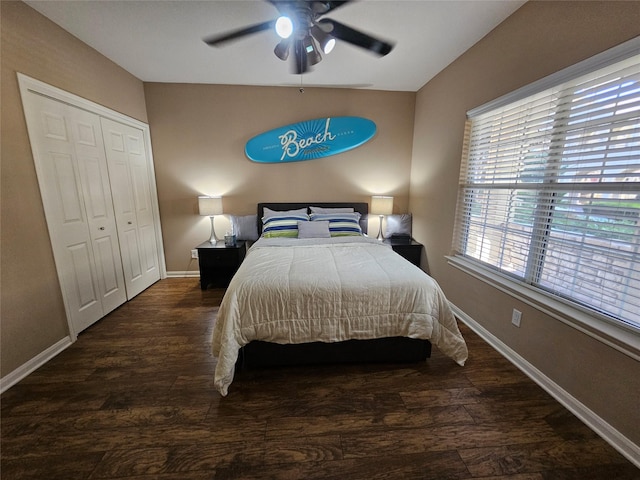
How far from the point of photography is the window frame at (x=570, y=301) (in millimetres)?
1327

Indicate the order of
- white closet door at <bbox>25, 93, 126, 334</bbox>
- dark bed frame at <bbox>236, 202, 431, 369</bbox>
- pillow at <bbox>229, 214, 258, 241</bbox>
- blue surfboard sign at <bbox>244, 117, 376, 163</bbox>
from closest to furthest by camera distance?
dark bed frame at <bbox>236, 202, 431, 369</bbox> < white closet door at <bbox>25, 93, 126, 334</bbox> < blue surfboard sign at <bbox>244, 117, 376, 163</bbox> < pillow at <bbox>229, 214, 258, 241</bbox>

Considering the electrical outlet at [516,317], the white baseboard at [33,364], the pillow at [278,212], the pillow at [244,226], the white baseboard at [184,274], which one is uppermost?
the pillow at [278,212]

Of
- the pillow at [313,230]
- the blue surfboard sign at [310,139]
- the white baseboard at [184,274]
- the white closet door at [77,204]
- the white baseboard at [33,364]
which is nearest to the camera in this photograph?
the white baseboard at [33,364]

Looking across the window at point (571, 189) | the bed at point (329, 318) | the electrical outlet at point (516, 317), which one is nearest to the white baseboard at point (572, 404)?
the electrical outlet at point (516, 317)

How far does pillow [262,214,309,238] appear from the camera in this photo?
3.26 metres

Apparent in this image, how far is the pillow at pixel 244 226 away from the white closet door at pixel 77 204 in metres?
1.35

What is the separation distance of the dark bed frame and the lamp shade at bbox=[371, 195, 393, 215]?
6.53 feet

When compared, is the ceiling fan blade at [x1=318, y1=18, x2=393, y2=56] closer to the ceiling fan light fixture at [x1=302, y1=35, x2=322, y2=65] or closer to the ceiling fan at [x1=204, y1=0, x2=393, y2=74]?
the ceiling fan at [x1=204, y1=0, x2=393, y2=74]

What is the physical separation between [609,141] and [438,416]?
6.07 feet

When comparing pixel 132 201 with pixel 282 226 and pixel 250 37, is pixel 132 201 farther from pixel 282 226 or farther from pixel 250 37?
pixel 250 37

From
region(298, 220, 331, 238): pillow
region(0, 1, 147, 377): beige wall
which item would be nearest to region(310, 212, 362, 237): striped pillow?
region(298, 220, 331, 238): pillow

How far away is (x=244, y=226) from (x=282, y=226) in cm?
73

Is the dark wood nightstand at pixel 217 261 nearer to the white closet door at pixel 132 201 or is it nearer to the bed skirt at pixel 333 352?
the white closet door at pixel 132 201

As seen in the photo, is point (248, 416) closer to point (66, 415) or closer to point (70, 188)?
point (66, 415)
